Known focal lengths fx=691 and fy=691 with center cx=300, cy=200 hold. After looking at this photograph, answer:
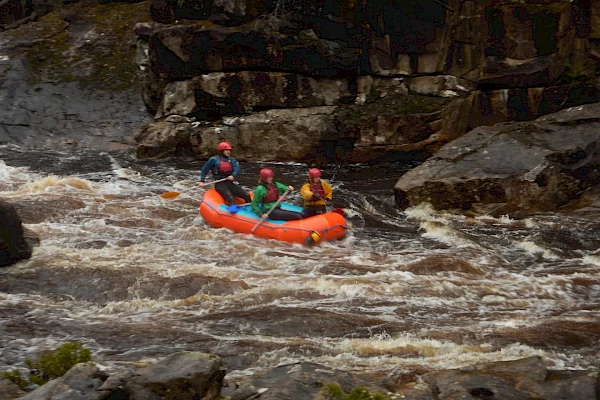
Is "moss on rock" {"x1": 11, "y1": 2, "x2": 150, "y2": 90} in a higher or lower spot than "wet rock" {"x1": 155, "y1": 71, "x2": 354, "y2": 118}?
higher

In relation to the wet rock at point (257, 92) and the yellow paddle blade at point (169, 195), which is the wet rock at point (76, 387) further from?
the wet rock at point (257, 92)

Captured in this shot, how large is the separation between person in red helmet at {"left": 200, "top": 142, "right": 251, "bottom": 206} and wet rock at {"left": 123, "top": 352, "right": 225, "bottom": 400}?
6.57 meters

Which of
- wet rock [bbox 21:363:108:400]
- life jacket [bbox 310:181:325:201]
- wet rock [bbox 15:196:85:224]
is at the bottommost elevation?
wet rock [bbox 15:196:85:224]

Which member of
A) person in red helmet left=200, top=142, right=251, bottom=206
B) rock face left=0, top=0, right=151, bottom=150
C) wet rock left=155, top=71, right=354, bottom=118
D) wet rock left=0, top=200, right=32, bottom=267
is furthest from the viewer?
rock face left=0, top=0, right=151, bottom=150

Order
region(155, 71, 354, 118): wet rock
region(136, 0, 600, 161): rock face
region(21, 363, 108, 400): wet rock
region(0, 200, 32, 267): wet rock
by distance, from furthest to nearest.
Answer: region(155, 71, 354, 118): wet rock
region(136, 0, 600, 161): rock face
region(0, 200, 32, 267): wet rock
region(21, 363, 108, 400): wet rock

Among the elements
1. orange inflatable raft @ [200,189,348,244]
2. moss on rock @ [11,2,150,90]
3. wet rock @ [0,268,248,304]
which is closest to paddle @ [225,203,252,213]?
orange inflatable raft @ [200,189,348,244]

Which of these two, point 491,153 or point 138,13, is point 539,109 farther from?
point 138,13

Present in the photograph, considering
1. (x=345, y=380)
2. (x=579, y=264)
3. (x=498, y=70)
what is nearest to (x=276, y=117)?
(x=498, y=70)

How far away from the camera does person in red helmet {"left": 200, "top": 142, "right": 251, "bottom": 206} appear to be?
11219mm

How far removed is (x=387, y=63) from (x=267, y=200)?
6443mm

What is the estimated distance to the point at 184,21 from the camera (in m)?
16.7

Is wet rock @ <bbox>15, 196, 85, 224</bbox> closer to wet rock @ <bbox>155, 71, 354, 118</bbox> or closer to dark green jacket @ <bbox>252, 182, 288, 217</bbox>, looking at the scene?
dark green jacket @ <bbox>252, 182, 288, 217</bbox>

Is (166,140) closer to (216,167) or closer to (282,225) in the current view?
(216,167)

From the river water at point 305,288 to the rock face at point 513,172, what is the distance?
1.25 ft
